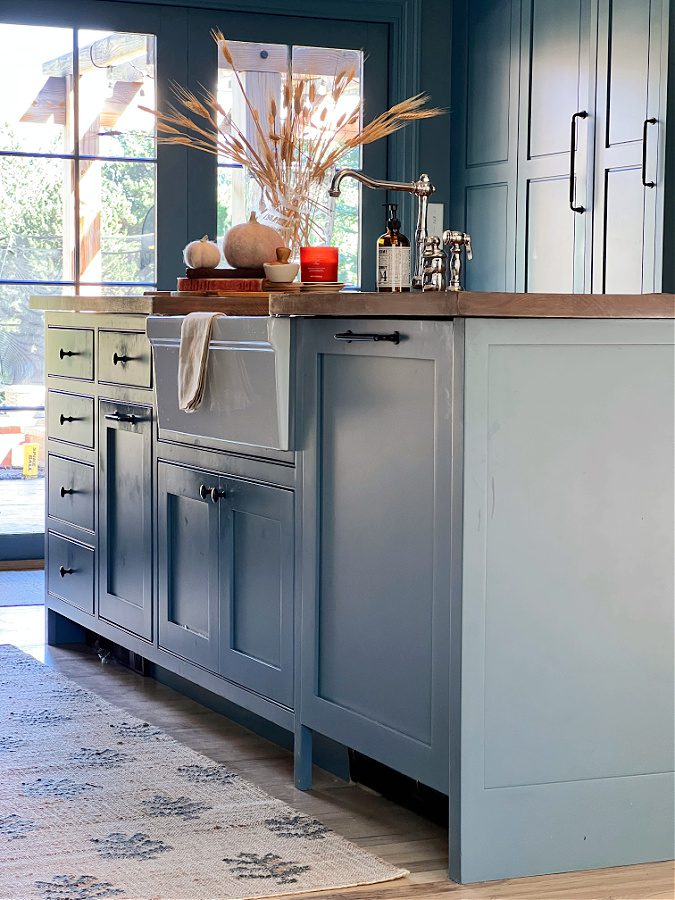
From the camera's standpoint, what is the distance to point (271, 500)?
2.43 metres

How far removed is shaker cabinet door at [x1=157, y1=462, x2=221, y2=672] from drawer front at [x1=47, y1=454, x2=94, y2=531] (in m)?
0.49

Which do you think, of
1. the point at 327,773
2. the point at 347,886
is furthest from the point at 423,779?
the point at 327,773

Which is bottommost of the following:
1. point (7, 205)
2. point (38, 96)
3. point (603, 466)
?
point (603, 466)

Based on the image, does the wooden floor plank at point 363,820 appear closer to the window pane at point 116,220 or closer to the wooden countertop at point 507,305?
the wooden countertop at point 507,305

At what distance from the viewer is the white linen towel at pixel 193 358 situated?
2488mm

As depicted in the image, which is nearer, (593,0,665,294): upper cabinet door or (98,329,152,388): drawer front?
(98,329,152,388): drawer front

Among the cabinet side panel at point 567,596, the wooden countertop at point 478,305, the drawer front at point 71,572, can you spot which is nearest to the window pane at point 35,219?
→ the drawer front at point 71,572

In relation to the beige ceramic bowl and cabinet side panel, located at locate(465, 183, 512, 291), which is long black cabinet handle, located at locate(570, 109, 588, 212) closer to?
cabinet side panel, located at locate(465, 183, 512, 291)

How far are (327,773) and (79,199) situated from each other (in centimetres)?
283

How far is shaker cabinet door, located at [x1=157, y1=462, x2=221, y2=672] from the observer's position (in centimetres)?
265

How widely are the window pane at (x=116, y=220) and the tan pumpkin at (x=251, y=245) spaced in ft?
5.87

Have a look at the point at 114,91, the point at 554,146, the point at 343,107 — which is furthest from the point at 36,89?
the point at 554,146

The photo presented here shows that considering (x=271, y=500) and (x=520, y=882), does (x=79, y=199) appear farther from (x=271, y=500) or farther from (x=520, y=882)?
(x=520, y=882)

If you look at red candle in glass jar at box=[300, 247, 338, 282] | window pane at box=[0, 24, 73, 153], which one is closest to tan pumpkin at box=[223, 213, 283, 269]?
red candle in glass jar at box=[300, 247, 338, 282]
